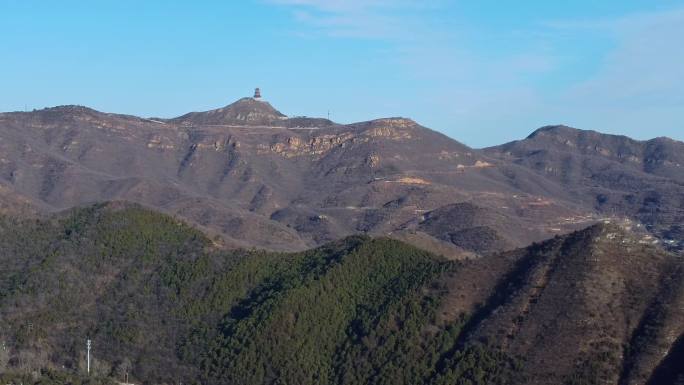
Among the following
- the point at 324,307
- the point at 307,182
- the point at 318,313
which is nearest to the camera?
the point at 318,313

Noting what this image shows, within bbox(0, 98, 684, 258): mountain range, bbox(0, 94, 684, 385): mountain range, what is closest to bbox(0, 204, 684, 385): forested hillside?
bbox(0, 94, 684, 385): mountain range

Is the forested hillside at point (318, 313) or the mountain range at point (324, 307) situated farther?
the forested hillside at point (318, 313)

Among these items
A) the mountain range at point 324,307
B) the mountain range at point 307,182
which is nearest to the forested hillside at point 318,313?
the mountain range at point 324,307

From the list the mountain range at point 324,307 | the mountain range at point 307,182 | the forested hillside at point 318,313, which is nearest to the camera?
the mountain range at point 324,307

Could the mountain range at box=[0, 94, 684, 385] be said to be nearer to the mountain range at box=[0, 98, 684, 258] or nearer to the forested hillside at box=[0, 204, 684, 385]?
the forested hillside at box=[0, 204, 684, 385]

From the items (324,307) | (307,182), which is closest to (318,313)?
(324,307)

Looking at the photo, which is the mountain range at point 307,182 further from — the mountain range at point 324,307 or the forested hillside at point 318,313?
the forested hillside at point 318,313

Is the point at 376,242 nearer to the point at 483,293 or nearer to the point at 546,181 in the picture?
the point at 483,293

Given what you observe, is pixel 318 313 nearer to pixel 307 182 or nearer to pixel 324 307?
pixel 324 307
